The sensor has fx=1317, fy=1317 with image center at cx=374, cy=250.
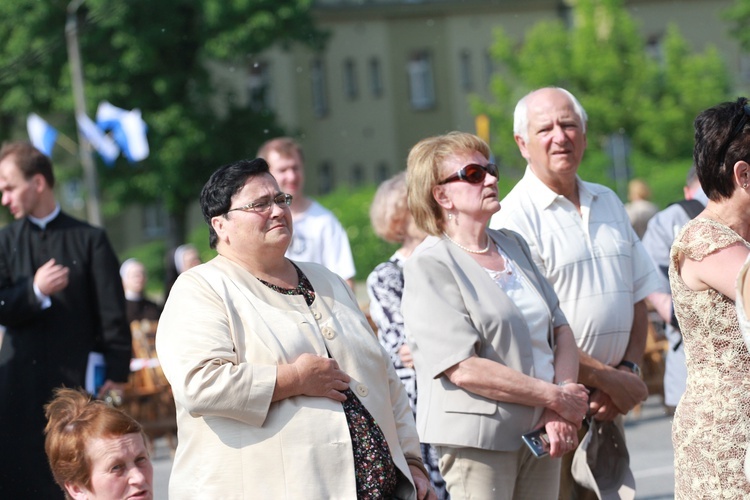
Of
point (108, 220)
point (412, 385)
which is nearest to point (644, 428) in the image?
point (412, 385)

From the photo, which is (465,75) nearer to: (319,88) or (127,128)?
(319,88)

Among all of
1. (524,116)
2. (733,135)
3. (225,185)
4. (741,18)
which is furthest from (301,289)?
(741,18)

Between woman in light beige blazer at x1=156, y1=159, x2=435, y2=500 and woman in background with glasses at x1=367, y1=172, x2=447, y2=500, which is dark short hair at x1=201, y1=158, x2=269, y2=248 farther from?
woman in background with glasses at x1=367, y1=172, x2=447, y2=500

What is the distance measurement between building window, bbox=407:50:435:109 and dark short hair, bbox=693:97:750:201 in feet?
178

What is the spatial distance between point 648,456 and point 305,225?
4.46 metres

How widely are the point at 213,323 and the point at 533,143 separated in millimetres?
2122

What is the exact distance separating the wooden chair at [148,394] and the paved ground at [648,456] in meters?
0.32

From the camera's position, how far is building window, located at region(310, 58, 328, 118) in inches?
2219

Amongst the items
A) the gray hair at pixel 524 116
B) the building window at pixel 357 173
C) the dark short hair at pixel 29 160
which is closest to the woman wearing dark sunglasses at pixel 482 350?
the gray hair at pixel 524 116

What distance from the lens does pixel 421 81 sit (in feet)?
193

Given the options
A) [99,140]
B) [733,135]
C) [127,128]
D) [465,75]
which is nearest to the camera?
[733,135]

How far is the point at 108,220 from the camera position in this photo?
177 feet

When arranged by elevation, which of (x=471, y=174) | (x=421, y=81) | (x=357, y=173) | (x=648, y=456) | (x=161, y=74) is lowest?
(x=357, y=173)

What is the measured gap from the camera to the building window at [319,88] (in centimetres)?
5638
